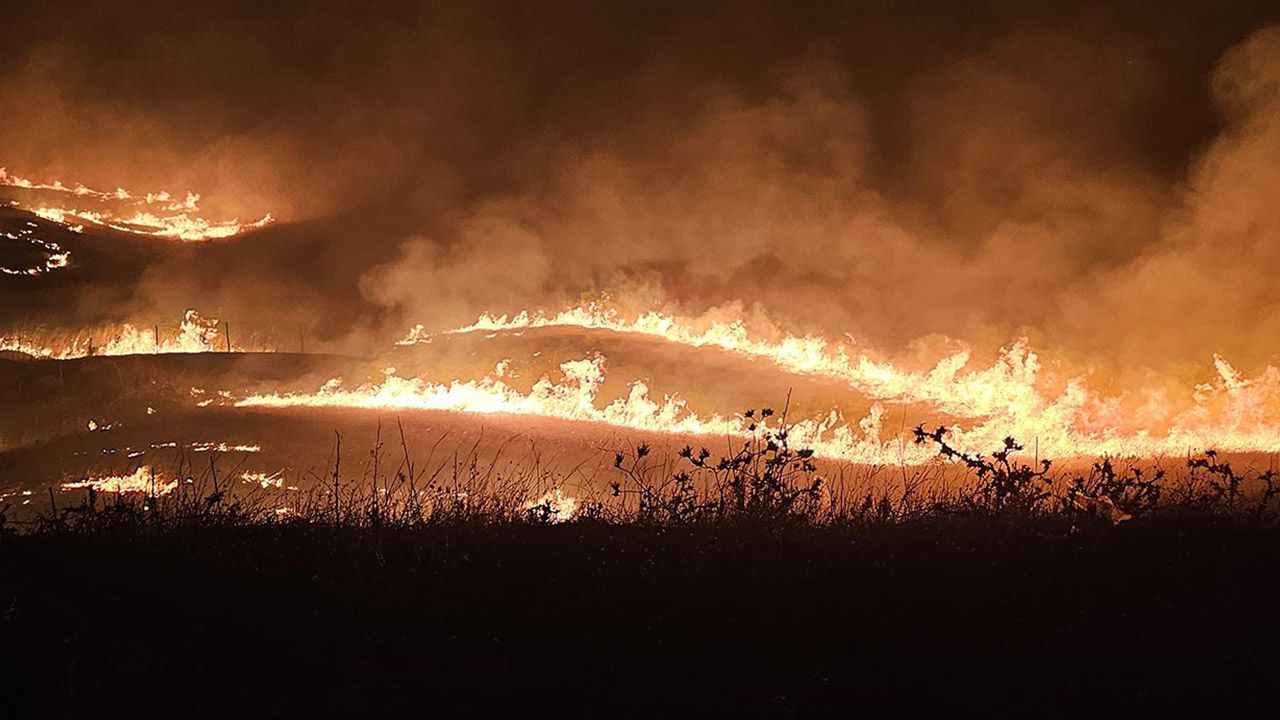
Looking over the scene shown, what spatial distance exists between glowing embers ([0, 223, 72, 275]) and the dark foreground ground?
4487cm

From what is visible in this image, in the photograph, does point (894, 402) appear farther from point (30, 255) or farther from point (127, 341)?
point (30, 255)

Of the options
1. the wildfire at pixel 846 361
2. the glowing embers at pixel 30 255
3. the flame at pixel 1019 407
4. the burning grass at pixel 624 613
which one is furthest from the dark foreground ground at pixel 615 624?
the glowing embers at pixel 30 255

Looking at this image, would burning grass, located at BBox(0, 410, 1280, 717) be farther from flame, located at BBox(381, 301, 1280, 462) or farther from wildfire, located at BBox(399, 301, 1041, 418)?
wildfire, located at BBox(399, 301, 1041, 418)

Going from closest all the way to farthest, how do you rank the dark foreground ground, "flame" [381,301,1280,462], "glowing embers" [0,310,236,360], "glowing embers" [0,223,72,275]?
the dark foreground ground
"flame" [381,301,1280,462]
"glowing embers" [0,310,236,360]
"glowing embers" [0,223,72,275]

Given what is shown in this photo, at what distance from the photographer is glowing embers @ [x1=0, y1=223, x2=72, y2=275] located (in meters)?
43.3

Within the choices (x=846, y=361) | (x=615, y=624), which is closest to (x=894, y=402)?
(x=846, y=361)

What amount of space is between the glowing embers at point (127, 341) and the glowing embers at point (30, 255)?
5.82 metres

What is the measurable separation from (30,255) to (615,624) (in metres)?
49.3

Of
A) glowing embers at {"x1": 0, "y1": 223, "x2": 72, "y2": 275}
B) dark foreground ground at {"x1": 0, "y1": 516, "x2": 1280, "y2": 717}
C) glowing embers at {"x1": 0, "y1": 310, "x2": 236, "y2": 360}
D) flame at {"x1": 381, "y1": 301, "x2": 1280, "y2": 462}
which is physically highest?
glowing embers at {"x1": 0, "y1": 223, "x2": 72, "y2": 275}

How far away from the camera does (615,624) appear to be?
5727mm

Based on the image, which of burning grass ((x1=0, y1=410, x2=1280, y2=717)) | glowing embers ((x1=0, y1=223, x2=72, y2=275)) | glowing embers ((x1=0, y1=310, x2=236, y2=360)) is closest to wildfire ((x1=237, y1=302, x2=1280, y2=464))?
burning grass ((x1=0, y1=410, x2=1280, y2=717))

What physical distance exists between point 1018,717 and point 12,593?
5.99 metres

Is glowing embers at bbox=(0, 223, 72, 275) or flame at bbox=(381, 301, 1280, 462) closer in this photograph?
flame at bbox=(381, 301, 1280, 462)

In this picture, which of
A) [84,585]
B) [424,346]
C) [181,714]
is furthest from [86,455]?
[181,714]
